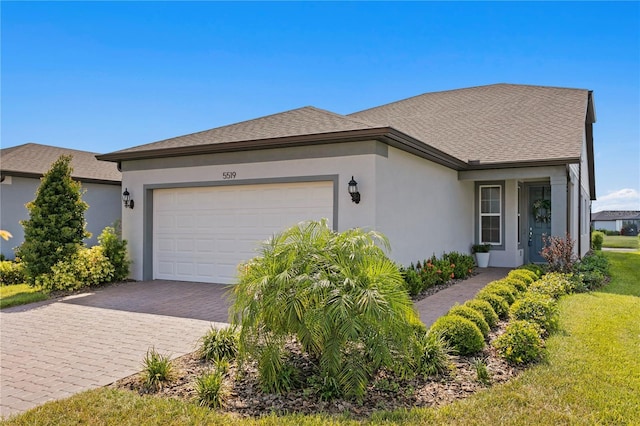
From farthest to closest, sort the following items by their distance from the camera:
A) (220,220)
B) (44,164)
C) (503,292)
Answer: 1. (44,164)
2. (220,220)
3. (503,292)

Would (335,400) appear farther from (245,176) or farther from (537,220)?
(537,220)

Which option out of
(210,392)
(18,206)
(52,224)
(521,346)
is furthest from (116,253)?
(521,346)

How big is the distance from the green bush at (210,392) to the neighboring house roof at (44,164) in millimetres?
11323

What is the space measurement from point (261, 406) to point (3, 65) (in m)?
10.9

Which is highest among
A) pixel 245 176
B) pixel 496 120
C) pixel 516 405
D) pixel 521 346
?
pixel 496 120

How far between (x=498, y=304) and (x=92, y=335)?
19.0 feet

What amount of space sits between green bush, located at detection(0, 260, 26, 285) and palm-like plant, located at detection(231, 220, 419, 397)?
9.70 m

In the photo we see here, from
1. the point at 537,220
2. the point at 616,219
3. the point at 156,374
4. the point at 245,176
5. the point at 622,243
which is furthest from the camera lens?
the point at 616,219

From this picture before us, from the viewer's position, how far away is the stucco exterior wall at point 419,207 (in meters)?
8.87

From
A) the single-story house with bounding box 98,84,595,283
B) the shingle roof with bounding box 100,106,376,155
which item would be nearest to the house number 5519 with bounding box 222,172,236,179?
the single-story house with bounding box 98,84,595,283

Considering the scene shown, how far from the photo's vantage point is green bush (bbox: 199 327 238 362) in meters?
4.90

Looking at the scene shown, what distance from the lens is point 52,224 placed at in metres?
9.80

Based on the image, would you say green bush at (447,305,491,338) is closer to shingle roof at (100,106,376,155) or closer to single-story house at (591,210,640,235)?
shingle roof at (100,106,376,155)

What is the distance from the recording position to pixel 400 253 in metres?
9.36
